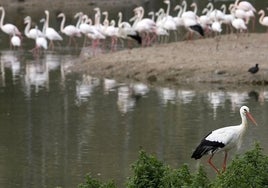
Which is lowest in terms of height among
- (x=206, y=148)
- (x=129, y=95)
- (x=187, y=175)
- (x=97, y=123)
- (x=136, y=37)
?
(x=97, y=123)

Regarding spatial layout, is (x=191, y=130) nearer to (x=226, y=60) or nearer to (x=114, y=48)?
(x=226, y=60)

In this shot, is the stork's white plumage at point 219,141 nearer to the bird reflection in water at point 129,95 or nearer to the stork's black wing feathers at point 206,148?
the stork's black wing feathers at point 206,148

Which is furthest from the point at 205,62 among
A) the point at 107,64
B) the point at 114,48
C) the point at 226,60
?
the point at 114,48

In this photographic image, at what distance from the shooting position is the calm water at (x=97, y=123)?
13.0 meters

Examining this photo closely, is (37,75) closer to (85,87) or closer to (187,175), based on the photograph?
(85,87)

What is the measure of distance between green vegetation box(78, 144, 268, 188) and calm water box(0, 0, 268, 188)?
12.0ft

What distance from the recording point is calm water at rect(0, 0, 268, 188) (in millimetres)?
13047

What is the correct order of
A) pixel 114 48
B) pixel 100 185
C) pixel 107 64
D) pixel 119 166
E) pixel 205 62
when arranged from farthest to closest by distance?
pixel 114 48 < pixel 107 64 < pixel 205 62 < pixel 119 166 < pixel 100 185

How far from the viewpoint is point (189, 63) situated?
21.6 m

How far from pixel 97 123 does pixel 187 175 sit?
7.95m

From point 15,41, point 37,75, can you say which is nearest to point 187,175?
point 37,75

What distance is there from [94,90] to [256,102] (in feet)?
13.1

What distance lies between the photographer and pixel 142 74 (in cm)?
2175

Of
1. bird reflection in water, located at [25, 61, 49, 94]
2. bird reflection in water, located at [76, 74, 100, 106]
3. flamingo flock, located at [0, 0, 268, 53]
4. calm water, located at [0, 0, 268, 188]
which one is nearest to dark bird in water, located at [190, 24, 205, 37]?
flamingo flock, located at [0, 0, 268, 53]
